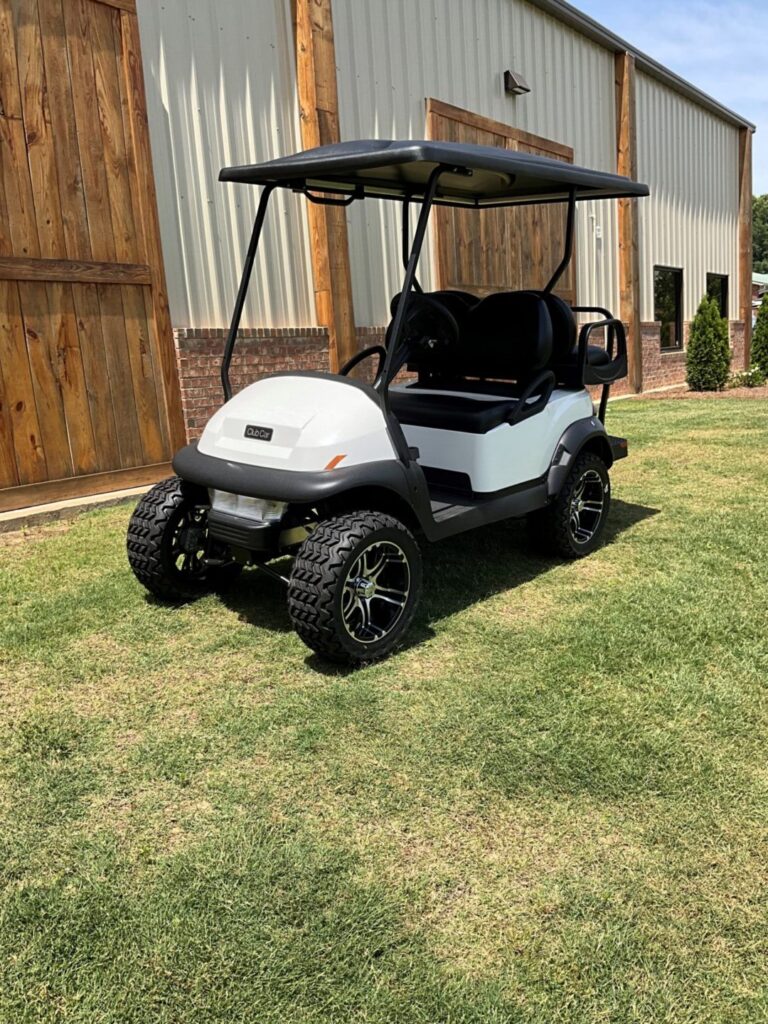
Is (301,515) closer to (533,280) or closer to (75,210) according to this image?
(75,210)

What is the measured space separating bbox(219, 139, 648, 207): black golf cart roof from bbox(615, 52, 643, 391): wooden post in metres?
7.83

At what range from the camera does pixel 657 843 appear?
2.05 meters

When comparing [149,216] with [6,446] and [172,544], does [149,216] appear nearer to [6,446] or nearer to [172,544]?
[6,446]

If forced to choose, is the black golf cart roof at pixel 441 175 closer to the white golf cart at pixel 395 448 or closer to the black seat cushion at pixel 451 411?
the white golf cart at pixel 395 448

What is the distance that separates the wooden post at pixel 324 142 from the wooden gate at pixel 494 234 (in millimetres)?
1610

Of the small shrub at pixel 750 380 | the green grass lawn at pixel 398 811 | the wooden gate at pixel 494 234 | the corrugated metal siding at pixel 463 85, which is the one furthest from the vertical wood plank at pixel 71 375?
the small shrub at pixel 750 380

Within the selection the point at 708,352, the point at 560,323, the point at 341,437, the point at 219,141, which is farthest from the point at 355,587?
the point at 708,352

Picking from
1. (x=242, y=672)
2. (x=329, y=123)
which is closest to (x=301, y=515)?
(x=242, y=672)

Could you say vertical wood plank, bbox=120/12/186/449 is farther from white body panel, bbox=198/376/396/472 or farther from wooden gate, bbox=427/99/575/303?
wooden gate, bbox=427/99/575/303

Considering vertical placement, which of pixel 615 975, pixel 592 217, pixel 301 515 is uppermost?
pixel 592 217

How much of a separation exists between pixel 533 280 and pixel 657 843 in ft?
30.1

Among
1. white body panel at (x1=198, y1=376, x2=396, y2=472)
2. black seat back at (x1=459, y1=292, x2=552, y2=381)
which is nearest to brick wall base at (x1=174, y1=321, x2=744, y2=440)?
black seat back at (x1=459, y1=292, x2=552, y2=381)

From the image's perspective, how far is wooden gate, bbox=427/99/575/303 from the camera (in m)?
8.73

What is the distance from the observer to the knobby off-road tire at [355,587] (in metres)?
2.95
